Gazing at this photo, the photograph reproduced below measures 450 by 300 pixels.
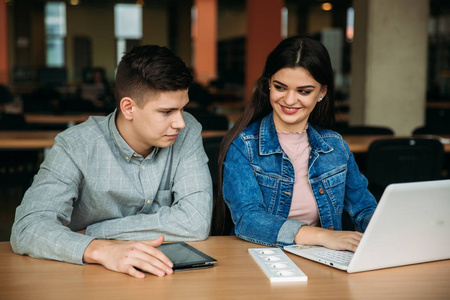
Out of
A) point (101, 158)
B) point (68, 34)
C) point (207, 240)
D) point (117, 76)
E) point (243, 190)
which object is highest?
point (68, 34)

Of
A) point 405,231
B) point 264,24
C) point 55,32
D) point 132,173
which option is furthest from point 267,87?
point 55,32

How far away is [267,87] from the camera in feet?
6.53

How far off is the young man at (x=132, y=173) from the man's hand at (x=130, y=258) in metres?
0.14

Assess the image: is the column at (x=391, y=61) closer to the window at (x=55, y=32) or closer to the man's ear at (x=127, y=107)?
the man's ear at (x=127, y=107)

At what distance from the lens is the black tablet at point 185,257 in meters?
1.36

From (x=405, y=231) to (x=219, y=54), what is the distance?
62.0ft

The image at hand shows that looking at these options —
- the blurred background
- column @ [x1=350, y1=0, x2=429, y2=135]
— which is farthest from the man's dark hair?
column @ [x1=350, y1=0, x2=429, y2=135]

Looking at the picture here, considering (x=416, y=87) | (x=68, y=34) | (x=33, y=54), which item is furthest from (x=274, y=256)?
(x=68, y=34)

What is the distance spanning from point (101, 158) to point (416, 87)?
4627mm

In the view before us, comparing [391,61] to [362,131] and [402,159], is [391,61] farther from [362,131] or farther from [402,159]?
[402,159]

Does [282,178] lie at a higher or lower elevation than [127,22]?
lower

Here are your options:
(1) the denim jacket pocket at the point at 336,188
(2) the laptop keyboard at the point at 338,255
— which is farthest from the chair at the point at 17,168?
(2) the laptop keyboard at the point at 338,255

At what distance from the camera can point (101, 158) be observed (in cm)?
173

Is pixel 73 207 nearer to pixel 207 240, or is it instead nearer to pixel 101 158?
pixel 101 158
